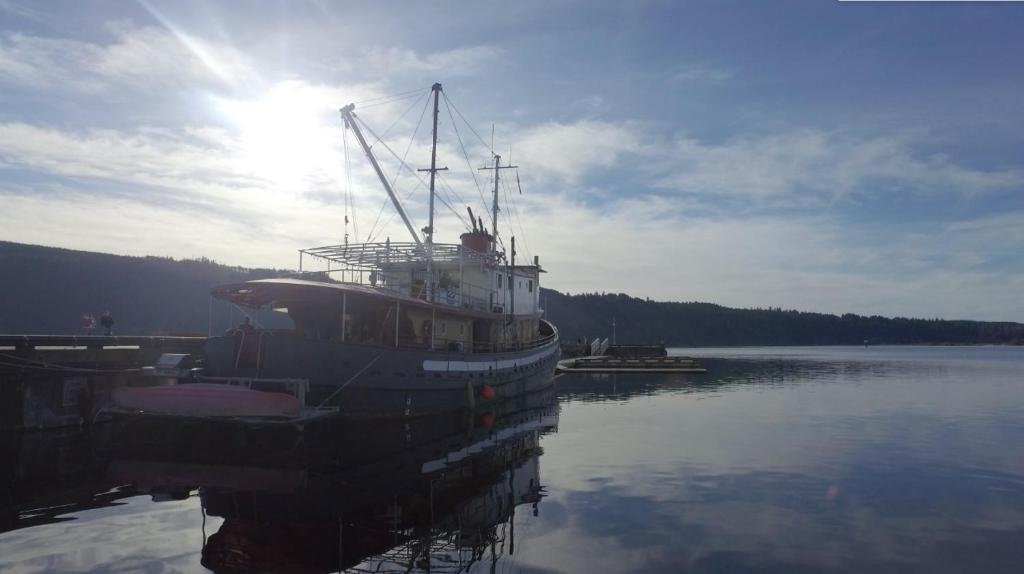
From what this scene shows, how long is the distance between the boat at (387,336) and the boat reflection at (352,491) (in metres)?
1.68

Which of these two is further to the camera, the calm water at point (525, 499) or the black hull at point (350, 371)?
the black hull at point (350, 371)

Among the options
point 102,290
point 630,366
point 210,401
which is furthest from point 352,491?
point 102,290

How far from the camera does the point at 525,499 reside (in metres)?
14.4

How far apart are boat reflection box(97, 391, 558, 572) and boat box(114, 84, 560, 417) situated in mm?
1678

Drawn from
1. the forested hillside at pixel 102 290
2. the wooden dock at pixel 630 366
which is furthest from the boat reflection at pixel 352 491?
the forested hillside at pixel 102 290

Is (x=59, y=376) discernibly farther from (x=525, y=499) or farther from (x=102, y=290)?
(x=102, y=290)

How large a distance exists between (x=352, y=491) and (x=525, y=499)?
3.85 m

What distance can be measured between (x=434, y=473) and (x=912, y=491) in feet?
37.6

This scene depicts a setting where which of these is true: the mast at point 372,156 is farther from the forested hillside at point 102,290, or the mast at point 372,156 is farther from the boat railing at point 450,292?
the forested hillside at point 102,290

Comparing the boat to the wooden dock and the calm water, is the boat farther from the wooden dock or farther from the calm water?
the wooden dock

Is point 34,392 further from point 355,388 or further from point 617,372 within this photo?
point 617,372

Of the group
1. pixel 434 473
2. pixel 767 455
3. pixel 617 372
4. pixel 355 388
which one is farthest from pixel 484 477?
pixel 617 372

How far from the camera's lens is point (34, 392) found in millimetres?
21844

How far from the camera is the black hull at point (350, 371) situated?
2083 centimetres
